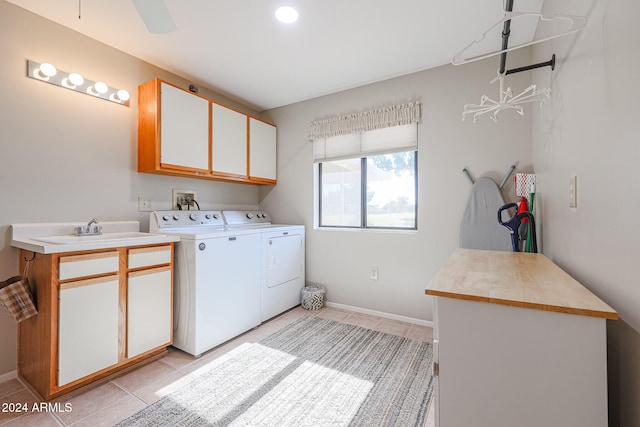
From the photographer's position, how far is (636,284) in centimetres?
68

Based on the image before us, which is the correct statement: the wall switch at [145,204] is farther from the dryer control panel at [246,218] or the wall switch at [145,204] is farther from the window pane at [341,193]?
the window pane at [341,193]

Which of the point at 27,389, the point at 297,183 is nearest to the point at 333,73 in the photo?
the point at 297,183

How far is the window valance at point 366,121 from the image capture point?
2.66 metres

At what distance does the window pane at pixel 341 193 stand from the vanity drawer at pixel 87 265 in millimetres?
2118

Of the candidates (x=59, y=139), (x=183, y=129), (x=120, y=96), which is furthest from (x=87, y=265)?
(x=120, y=96)

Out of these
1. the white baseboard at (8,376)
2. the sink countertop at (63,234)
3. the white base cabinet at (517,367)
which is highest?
the sink countertop at (63,234)

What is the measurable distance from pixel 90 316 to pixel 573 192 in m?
2.63

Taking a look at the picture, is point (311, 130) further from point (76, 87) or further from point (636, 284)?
point (636, 284)

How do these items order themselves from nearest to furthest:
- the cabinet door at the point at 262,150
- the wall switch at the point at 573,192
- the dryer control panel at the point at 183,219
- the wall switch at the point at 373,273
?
the wall switch at the point at 573,192
the dryer control panel at the point at 183,219
the wall switch at the point at 373,273
the cabinet door at the point at 262,150

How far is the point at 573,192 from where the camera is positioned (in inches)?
44.2

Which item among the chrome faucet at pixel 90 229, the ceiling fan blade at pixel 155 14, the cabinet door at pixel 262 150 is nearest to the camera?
the ceiling fan blade at pixel 155 14

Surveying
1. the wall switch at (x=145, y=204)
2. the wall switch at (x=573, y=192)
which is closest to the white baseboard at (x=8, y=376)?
the wall switch at (x=145, y=204)

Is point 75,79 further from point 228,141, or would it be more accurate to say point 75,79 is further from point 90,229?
point 228,141

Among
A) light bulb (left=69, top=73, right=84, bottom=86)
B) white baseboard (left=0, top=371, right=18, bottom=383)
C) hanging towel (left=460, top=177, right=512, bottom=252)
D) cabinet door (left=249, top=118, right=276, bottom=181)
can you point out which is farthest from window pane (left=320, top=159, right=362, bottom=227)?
white baseboard (left=0, top=371, right=18, bottom=383)
